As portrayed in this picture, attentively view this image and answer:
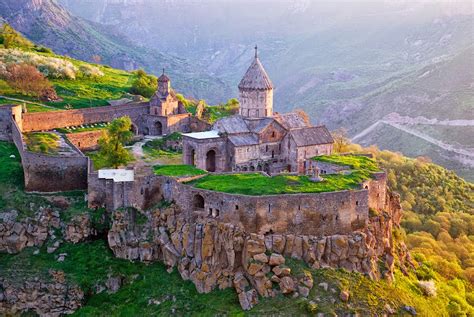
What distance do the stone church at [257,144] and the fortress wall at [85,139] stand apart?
854cm

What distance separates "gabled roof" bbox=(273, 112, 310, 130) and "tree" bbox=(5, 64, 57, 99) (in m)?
23.5

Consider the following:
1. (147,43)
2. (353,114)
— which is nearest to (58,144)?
(353,114)

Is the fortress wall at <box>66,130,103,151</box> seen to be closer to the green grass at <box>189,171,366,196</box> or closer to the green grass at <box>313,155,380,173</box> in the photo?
the green grass at <box>189,171,366,196</box>

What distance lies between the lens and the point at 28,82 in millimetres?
58000

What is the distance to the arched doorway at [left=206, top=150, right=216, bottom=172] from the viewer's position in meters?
43.4

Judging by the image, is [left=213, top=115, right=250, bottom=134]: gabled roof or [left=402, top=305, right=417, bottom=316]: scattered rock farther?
[left=213, top=115, right=250, bottom=134]: gabled roof

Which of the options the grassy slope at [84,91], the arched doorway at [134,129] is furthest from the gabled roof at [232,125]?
the grassy slope at [84,91]

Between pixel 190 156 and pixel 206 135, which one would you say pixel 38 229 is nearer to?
pixel 190 156

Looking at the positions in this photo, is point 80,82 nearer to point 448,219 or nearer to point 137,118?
point 137,118

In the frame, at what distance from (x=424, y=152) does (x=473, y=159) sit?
7070 mm

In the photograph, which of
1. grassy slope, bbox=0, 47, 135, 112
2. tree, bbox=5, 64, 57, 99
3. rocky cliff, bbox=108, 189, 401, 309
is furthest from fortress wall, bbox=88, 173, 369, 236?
tree, bbox=5, 64, 57, 99

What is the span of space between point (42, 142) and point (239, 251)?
58.9 feet

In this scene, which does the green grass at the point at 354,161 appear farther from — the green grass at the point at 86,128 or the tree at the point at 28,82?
the tree at the point at 28,82

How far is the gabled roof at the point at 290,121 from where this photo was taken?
150ft
